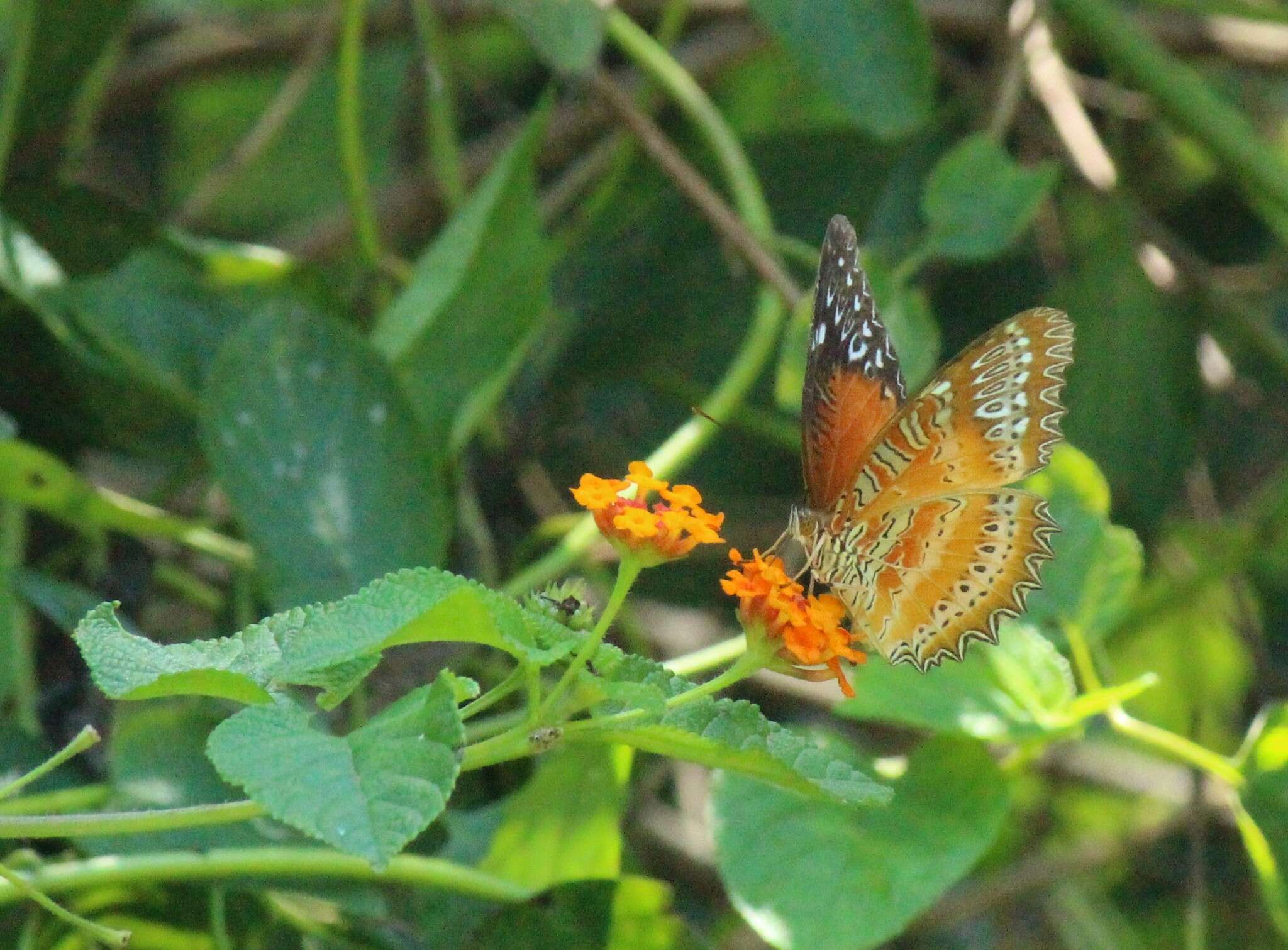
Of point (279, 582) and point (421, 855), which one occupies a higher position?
point (279, 582)

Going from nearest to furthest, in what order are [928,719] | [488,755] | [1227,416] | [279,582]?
[488,755]
[928,719]
[279,582]
[1227,416]

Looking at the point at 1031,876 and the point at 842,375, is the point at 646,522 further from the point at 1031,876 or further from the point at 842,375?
the point at 1031,876

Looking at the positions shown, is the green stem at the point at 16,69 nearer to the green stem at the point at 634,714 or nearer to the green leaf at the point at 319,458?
the green leaf at the point at 319,458

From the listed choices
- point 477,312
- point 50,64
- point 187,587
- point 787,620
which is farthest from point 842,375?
point 50,64

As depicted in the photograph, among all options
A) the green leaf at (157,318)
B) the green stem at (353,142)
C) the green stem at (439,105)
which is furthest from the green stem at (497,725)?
the green stem at (439,105)

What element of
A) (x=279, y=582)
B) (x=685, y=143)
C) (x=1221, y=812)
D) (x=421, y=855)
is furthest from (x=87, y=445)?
(x=1221, y=812)

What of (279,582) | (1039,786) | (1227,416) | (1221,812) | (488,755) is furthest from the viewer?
(1039,786)

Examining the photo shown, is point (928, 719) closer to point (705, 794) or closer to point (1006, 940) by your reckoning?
point (705, 794)

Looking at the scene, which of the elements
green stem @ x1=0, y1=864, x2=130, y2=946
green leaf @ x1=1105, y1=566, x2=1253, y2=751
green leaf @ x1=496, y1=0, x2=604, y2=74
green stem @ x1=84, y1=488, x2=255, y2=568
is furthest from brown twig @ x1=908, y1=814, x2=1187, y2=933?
green stem @ x1=0, y1=864, x2=130, y2=946
